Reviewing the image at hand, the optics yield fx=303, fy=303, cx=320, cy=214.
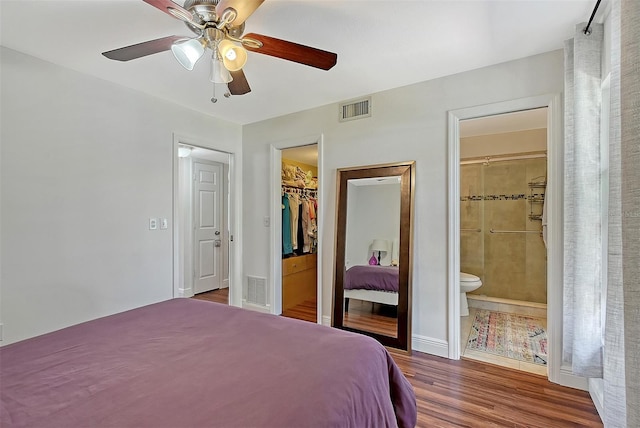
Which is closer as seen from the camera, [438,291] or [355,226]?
[438,291]

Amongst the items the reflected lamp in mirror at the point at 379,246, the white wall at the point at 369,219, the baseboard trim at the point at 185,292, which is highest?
the white wall at the point at 369,219

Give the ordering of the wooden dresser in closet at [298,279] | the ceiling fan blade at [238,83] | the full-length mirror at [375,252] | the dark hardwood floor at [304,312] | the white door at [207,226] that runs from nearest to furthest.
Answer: the ceiling fan blade at [238,83] → the full-length mirror at [375,252] → the dark hardwood floor at [304,312] → the wooden dresser in closet at [298,279] → the white door at [207,226]

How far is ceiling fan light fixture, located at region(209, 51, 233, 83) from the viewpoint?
1693 millimetres

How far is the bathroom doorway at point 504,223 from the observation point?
375 centimetres

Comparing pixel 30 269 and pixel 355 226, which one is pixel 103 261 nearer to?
pixel 30 269

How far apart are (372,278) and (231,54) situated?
7.32ft

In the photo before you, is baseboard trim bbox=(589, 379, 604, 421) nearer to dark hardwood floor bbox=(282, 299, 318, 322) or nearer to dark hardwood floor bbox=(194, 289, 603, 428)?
dark hardwood floor bbox=(194, 289, 603, 428)

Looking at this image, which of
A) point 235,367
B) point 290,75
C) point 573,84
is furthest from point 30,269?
point 573,84

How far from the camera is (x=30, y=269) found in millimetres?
2209

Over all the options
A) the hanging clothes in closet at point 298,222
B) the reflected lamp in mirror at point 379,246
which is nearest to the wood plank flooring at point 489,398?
the reflected lamp in mirror at point 379,246

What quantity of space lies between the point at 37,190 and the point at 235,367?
222 cm

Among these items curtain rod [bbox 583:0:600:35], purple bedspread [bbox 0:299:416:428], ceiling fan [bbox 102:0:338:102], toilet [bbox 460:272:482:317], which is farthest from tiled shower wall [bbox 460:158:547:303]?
ceiling fan [bbox 102:0:338:102]

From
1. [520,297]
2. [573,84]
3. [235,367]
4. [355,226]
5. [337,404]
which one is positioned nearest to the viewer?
[337,404]

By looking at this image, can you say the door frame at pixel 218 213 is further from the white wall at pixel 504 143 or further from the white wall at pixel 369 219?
the white wall at pixel 504 143
